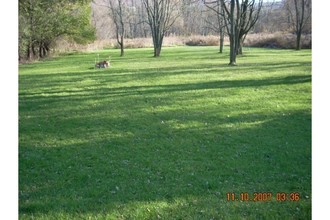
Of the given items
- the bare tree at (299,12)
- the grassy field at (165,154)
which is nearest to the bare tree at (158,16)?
the bare tree at (299,12)

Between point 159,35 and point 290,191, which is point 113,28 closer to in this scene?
point 159,35

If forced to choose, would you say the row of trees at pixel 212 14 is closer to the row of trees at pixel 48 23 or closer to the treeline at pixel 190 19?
the treeline at pixel 190 19

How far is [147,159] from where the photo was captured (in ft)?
20.2

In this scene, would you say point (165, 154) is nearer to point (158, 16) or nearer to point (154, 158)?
point (154, 158)

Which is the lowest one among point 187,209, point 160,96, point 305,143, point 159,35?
point 187,209

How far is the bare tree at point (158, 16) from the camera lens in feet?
117

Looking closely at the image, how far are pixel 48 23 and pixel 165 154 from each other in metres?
29.9

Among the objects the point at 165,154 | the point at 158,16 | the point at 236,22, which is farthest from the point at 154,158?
the point at 158,16

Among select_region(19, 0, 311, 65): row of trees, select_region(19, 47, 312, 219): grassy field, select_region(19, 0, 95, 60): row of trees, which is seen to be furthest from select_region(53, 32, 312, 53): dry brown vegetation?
select_region(19, 47, 312, 219): grassy field

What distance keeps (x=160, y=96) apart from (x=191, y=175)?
6.83 meters

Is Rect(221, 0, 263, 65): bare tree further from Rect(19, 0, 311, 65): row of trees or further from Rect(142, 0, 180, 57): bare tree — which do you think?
Rect(142, 0, 180, 57): bare tree

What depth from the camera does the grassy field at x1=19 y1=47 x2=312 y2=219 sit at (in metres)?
4.45

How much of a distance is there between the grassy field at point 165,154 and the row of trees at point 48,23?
16.2 metres
